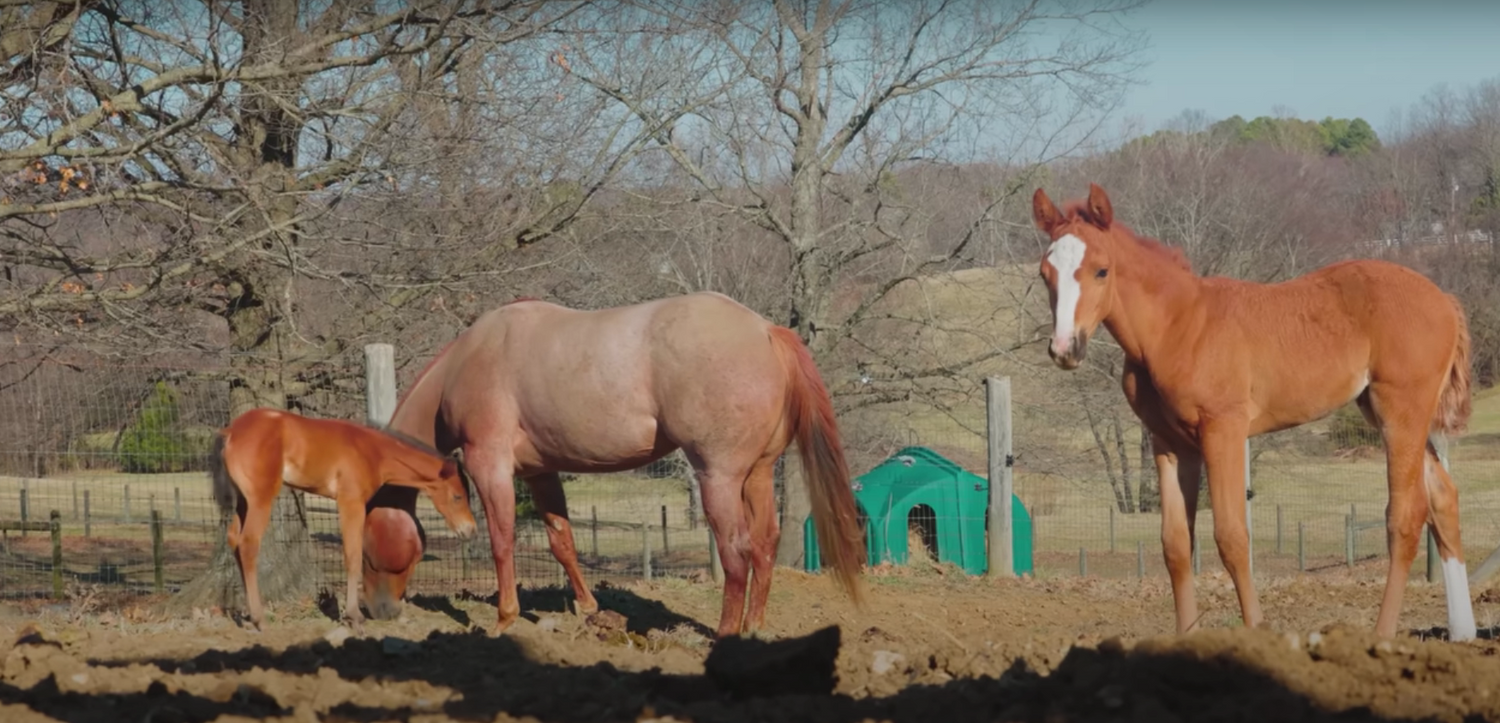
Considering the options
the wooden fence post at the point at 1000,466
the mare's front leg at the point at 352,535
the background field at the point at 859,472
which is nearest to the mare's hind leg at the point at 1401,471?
the mare's front leg at the point at 352,535

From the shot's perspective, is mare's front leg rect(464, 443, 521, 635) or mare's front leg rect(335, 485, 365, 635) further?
mare's front leg rect(464, 443, 521, 635)

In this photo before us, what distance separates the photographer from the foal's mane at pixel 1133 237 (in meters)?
6.84

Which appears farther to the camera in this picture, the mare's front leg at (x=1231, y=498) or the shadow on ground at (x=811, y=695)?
the mare's front leg at (x=1231, y=498)

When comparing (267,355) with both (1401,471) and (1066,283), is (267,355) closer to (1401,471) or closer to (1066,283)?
(1066,283)

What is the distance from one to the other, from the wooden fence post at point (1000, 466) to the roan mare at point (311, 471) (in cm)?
597

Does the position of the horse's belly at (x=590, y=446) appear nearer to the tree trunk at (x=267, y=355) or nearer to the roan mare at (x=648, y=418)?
the roan mare at (x=648, y=418)

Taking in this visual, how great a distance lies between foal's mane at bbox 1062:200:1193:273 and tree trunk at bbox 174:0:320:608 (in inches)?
233

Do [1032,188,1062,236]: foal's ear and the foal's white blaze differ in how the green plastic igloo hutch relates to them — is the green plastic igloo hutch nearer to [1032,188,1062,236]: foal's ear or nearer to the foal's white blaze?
[1032,188,1062,236]: foal's ear

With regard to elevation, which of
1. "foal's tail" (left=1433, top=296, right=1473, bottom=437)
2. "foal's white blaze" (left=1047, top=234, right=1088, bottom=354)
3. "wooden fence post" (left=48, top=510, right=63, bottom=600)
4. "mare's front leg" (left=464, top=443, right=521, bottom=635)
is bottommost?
"wooden fence post" (left=48, top=510, right=63, bottom=600)

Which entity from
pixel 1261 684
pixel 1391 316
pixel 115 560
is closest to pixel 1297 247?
pixel 115 560

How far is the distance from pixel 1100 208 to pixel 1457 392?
1.98 m

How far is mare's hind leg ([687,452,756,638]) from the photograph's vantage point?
7719 mm

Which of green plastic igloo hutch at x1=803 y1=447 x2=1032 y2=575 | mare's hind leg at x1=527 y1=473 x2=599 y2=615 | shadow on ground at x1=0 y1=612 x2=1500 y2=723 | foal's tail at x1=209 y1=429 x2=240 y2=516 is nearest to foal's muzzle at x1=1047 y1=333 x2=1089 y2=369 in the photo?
shadow on ground at x1=0 y1=612 x2=1500 y2=723

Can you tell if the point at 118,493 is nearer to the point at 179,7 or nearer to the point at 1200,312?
the point at 179,7
